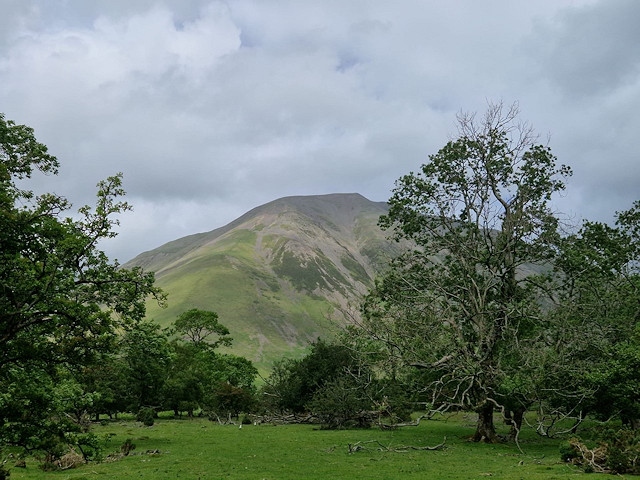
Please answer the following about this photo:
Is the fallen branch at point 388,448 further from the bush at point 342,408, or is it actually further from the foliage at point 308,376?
the foliage at point 308,376

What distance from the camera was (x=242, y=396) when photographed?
2574 inches

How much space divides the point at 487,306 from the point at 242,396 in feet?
139

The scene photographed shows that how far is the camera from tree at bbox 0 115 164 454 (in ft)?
48.5

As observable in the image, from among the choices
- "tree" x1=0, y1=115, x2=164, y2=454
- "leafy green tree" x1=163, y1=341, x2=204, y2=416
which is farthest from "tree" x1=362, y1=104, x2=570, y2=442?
"leafy green tree" x1=163, y1=341, x2=204, y2=416

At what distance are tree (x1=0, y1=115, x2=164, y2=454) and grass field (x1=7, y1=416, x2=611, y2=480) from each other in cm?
322

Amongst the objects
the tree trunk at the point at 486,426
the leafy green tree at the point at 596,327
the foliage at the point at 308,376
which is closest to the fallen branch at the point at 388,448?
the tree trunk at the point at 486,426

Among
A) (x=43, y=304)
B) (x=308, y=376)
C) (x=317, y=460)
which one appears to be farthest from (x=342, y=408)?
(x=43, y=304)

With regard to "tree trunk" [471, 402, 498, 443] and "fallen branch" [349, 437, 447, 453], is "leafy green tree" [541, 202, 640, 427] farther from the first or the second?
"fallen branch" [349, 437, 447, 453]

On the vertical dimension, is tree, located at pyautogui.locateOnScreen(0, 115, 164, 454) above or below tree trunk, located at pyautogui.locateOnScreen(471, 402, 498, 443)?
above

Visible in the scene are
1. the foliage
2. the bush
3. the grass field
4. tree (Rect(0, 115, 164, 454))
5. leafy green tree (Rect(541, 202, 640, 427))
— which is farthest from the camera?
the foliage

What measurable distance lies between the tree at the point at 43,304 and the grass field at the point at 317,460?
10.6 feet

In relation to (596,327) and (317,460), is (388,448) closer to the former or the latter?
(317,460)

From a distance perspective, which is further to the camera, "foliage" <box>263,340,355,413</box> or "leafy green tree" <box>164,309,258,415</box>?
"leafy green tree" <box>164,309,258,415</box>

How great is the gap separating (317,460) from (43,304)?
18536mm
